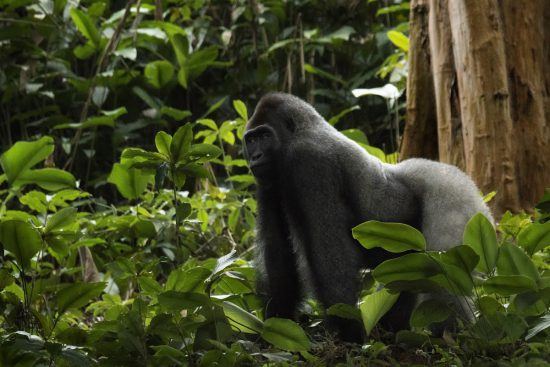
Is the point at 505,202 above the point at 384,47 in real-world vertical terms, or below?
below

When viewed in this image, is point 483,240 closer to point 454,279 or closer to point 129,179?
point 454,279

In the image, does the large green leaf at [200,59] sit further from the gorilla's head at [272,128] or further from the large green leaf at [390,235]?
the large green leaf at [390,235]

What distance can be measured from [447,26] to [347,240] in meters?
2.72

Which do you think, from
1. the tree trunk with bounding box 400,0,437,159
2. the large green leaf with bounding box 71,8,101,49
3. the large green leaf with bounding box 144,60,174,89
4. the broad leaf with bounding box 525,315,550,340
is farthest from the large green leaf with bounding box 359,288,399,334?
the large green leaf with bounding box 71,8,101,49

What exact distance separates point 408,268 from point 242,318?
2.57ft

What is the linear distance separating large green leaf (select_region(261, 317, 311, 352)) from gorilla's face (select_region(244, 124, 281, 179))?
155 centimetres

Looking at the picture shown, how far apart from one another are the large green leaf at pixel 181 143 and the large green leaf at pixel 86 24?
231 inches

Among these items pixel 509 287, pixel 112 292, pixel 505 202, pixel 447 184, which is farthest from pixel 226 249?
pixel 509 287

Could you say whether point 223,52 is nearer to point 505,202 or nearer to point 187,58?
point 187,58

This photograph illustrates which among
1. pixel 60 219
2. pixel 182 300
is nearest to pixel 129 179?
pixel 60 219

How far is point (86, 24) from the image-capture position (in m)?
9.14

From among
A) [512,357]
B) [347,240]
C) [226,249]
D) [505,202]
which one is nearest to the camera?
[512,357]

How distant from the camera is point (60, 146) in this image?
9.52m

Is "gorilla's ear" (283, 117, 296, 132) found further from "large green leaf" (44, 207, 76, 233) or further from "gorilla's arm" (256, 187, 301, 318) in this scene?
"large green leaf" (44, 207, 76, 233)
